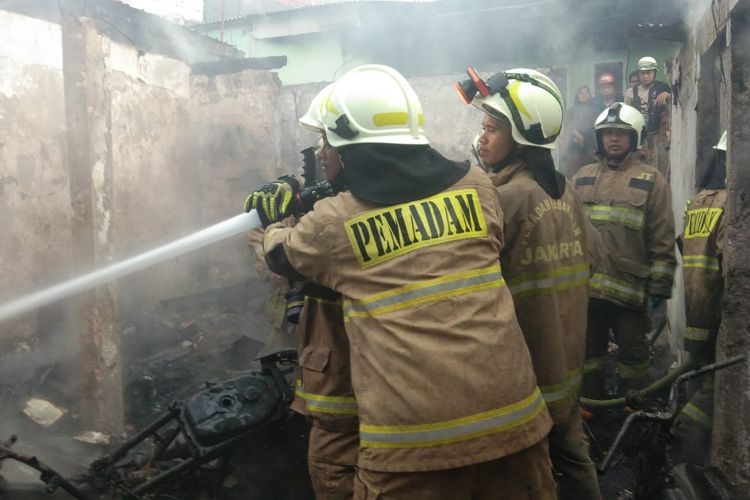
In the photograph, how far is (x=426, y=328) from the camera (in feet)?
6.72

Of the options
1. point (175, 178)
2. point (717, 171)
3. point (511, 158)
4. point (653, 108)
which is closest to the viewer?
point (511, 158)

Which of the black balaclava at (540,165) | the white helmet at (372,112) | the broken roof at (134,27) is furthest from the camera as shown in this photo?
the broken roof at (134,27)

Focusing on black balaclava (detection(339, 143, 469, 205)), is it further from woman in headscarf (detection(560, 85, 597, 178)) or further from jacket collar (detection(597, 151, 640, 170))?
woman in headscarf (detection(560, 85, 597, 178))

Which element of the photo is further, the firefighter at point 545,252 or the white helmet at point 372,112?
the firefighter at point 545,252

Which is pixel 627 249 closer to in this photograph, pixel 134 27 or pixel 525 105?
pixel 525 105

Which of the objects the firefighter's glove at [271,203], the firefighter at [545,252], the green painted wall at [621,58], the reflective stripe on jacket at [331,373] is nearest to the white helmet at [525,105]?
the firefighter at [545,252]

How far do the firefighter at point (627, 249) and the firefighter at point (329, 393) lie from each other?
9.84 feet

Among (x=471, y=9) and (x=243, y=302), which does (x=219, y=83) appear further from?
(x=471, y=9)

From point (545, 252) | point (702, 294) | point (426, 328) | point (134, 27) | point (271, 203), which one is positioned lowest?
point (702, 294)

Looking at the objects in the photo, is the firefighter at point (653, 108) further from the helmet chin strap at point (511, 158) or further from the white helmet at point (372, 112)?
the white helmet at point (372, 112)

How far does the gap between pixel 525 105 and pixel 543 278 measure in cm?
83

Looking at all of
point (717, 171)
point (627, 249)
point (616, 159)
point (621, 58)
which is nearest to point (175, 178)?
point (616, 159)

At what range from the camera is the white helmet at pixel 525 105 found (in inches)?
119

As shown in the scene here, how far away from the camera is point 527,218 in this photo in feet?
9.26
